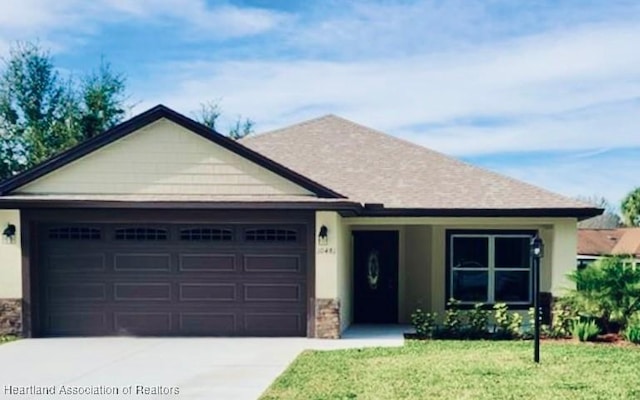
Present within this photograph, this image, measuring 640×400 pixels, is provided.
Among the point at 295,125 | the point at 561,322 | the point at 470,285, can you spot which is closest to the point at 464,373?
the point at 561,322

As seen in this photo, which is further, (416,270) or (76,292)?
(416,270)

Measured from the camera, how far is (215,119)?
3400cm

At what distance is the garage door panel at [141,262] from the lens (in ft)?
41.4

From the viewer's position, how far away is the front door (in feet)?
50.1

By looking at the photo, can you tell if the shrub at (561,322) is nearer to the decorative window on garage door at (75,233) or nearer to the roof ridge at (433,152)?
the roof ridge at (433,152)

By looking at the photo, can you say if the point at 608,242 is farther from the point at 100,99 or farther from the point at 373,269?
the point at 100,99

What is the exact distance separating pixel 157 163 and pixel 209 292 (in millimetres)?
2732

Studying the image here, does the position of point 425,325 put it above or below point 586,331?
below

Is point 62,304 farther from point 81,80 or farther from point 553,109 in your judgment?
point 81,80

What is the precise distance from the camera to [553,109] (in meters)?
19.7


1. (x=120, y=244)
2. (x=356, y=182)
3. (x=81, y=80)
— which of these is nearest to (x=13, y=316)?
(x=120, y=244)

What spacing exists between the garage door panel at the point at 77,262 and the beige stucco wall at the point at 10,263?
557 millimetres

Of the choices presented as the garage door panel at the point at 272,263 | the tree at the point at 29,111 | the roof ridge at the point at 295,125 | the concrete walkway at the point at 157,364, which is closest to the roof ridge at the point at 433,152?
the roof ridge at the point at 295,125

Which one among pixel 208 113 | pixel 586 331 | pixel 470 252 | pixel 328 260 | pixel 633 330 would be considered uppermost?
pixel 208 113
